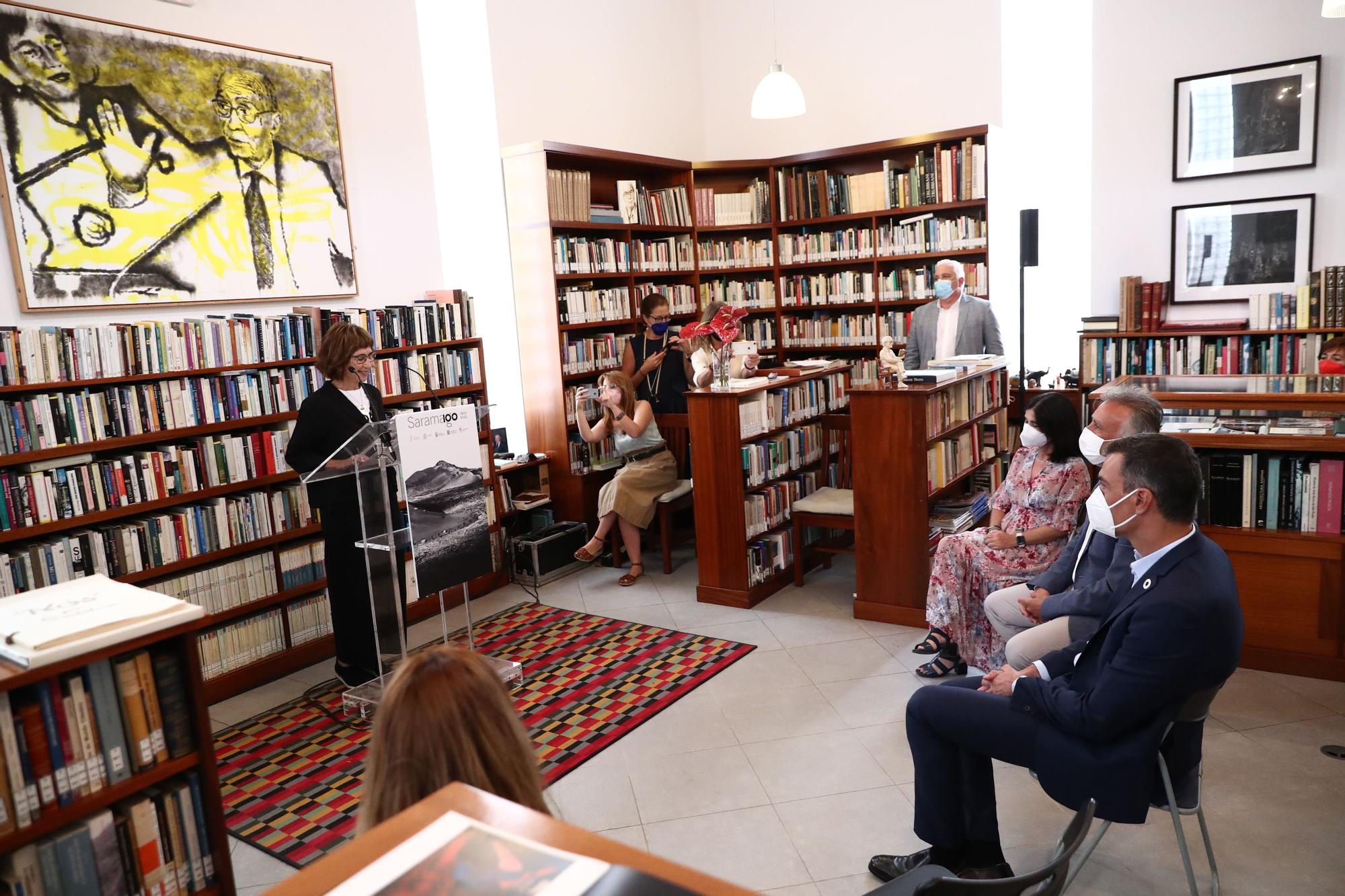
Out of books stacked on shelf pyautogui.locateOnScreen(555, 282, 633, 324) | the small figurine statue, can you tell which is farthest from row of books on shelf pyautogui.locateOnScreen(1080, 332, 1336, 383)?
books stacked on shelf pyautogui.locateOnScreen(555, 282, 633, 324)

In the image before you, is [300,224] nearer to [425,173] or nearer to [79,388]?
[425,173]

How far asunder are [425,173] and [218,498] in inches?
100

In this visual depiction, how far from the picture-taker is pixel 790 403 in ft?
18.6

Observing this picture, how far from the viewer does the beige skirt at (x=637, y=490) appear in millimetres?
5875

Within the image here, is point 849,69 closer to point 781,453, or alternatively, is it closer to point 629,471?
point 781,453

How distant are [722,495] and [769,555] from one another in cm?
55

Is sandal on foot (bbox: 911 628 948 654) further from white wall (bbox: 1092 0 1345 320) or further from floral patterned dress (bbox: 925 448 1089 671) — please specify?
white wall (bbox: 1092 0 1345 320)

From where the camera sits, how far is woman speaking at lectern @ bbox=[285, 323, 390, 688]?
420 centimetres

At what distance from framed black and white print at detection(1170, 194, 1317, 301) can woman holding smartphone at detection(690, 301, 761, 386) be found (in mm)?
3386

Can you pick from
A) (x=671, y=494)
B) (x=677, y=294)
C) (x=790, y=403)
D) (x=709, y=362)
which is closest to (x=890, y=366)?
(x=790, y=403)

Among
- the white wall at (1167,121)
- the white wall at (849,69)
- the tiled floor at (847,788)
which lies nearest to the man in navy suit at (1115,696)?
the tiled floor at (847,788)

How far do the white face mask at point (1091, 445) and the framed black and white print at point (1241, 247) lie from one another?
3.63 m

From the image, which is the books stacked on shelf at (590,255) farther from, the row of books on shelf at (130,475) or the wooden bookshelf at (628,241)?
the row of books on shelf at (130,475)

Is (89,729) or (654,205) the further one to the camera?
(654,205)
